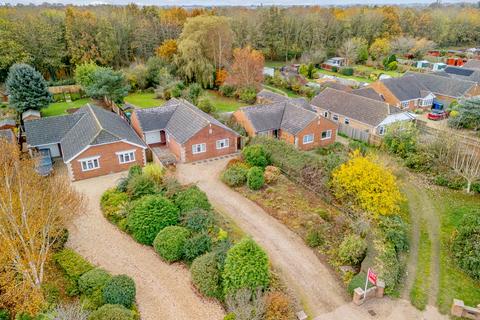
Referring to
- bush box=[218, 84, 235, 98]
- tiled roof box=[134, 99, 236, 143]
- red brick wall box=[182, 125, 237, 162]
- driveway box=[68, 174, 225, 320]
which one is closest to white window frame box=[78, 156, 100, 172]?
driveway box=[68, 174, 225, 320]

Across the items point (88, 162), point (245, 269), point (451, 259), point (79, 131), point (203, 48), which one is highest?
point (203, 48)

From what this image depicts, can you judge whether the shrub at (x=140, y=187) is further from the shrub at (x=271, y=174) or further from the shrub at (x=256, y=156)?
the shrub at (x=271, y=174)

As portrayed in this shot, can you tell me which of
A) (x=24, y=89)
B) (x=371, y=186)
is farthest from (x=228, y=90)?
(x=371, y=186)

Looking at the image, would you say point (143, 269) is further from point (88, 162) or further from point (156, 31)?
point (156, 31)

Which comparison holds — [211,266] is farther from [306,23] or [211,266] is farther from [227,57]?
[306,23]

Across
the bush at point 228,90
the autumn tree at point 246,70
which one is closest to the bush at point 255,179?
the autumn tree at point 246,70

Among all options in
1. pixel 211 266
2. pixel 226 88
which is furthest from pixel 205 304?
pixel 226 88

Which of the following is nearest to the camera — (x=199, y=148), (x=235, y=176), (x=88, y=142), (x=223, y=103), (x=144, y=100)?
(x=235, y=176)

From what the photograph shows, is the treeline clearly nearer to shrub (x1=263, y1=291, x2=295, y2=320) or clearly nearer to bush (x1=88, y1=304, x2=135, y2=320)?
bush (x1=88, y1=304, x2=135, y2=320)
